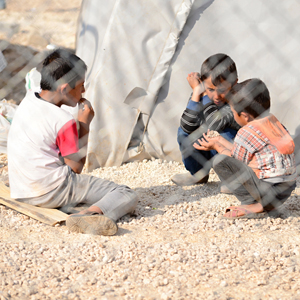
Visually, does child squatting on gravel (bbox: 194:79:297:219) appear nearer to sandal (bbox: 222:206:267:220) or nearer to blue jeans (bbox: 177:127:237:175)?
sandal (bbox: 222:206:267:220)

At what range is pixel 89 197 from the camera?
2180mm

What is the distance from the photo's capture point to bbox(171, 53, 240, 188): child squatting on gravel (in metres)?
2.42

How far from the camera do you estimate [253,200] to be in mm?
2236

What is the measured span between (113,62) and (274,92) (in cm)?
121

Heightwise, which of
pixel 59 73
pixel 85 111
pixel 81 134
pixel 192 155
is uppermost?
pixel 59 73

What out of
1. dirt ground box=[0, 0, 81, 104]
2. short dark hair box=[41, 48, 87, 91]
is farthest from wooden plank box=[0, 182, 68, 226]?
dirt ground box=[0, 0, 81, 104]

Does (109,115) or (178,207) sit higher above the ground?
(109,115)

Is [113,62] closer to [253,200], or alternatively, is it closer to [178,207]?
[178,207]

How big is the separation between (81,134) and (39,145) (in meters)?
0.33

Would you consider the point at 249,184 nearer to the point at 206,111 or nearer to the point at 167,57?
the point at 206,111

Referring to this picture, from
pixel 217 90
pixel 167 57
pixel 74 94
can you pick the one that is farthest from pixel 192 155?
pixel 74 94

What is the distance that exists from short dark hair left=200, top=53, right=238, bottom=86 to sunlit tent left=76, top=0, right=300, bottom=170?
0.38 m

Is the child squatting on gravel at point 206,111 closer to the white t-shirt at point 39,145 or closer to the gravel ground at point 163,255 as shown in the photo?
the gravel ground at point 163,255

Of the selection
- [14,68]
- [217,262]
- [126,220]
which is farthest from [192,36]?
[14,68]
